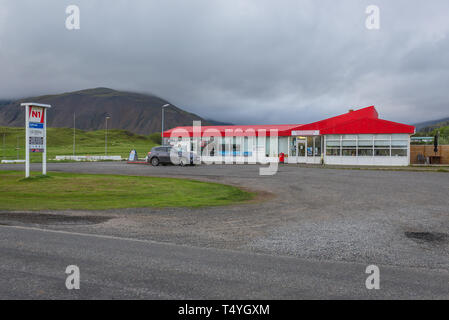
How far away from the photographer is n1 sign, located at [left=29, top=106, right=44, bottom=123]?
66.3 feet

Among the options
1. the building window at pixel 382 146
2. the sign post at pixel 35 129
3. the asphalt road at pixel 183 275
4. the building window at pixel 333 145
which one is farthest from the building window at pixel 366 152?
the asphalt road at pixel 183 275

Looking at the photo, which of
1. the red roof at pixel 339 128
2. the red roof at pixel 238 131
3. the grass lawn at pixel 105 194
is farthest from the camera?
the red roof at pixel 238 131

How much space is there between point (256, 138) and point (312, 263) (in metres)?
41.2

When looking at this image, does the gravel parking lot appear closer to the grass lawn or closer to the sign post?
Answer: the grass lawn

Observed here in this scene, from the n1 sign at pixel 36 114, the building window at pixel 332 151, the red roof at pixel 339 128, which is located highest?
the red roof at pixel 339 128

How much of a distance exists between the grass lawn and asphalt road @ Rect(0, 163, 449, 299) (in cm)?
136

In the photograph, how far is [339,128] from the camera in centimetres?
3922

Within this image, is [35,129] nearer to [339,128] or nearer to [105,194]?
[105,194]

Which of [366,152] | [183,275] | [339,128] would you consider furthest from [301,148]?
[183,275]

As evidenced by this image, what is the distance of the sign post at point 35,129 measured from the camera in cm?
1998

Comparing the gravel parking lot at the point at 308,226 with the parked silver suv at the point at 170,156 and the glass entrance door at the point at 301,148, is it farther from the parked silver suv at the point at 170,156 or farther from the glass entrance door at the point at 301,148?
the glass entrance door at the point at 301,148

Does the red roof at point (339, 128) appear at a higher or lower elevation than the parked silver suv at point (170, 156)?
higher

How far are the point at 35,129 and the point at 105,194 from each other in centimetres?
886
